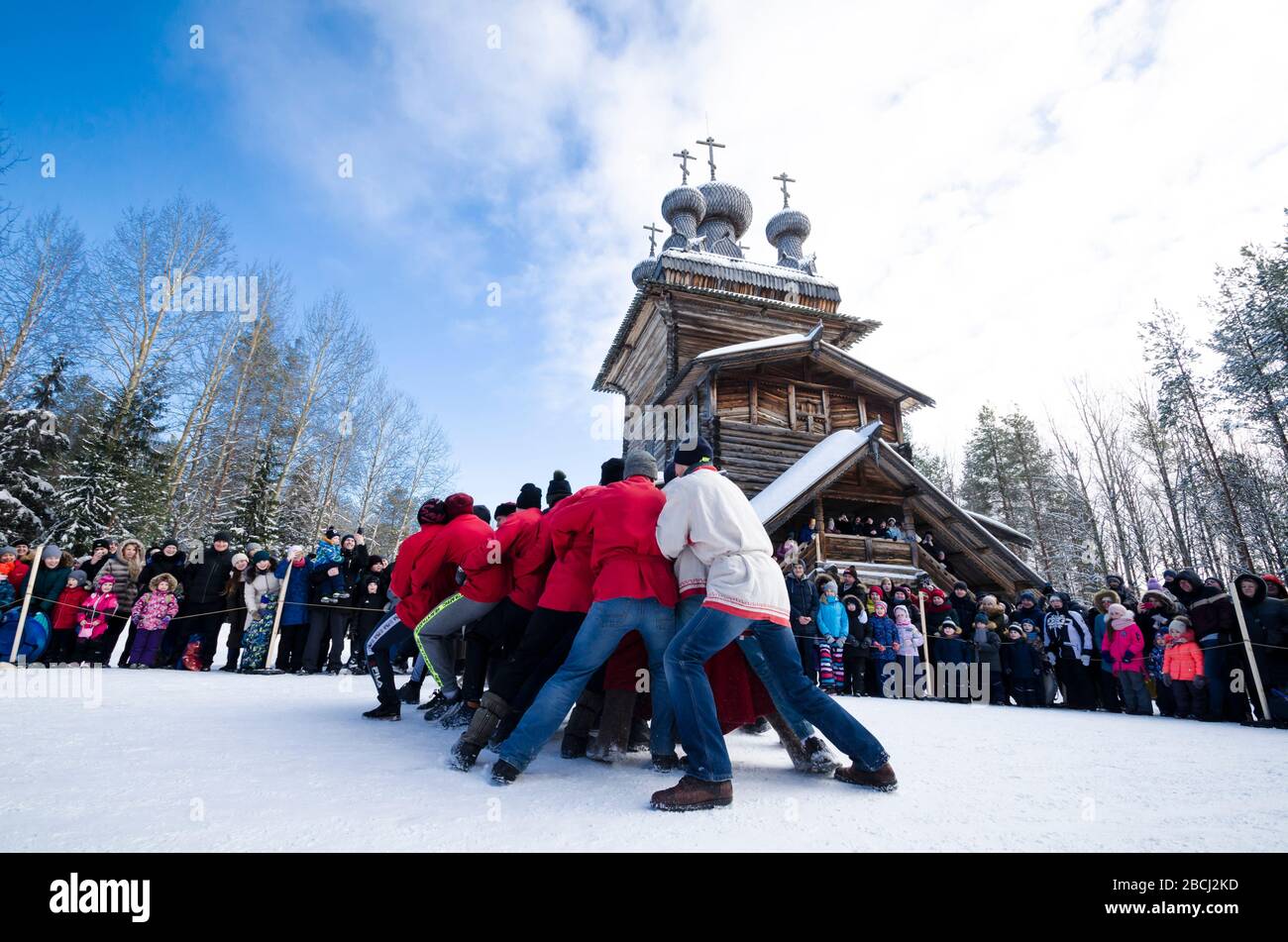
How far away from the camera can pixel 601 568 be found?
11.5ft

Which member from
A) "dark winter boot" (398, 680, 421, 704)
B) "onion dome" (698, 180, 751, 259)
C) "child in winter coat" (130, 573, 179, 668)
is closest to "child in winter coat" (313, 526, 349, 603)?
"child in winter coat" (130, 573, 179, 668)

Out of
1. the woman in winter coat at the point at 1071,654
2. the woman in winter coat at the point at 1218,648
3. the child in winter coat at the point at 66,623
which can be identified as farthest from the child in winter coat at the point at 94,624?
the woman in winter coat at the point at 1218,648

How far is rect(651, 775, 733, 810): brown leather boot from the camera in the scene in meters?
2.76

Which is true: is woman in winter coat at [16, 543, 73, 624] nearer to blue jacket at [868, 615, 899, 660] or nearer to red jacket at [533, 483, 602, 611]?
red jacket at [533, 483, 602, 611]

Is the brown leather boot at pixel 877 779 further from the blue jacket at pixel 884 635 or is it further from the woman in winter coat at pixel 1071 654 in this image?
the woman in winter coat at pixel 1071 654

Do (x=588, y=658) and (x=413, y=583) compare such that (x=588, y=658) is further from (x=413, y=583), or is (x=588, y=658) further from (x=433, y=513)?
(x=433, y=513)

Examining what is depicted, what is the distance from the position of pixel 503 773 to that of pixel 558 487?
8.39 ft

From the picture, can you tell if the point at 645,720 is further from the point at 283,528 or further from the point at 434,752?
the point at 283,528

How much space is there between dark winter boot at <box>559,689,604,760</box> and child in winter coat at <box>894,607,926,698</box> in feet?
24.1

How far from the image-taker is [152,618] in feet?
27.8

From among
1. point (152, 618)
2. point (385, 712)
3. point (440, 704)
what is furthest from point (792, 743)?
point (152, 618)

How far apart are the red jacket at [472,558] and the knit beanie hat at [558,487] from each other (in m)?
0.67

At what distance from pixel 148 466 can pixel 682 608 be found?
21.2 metres
